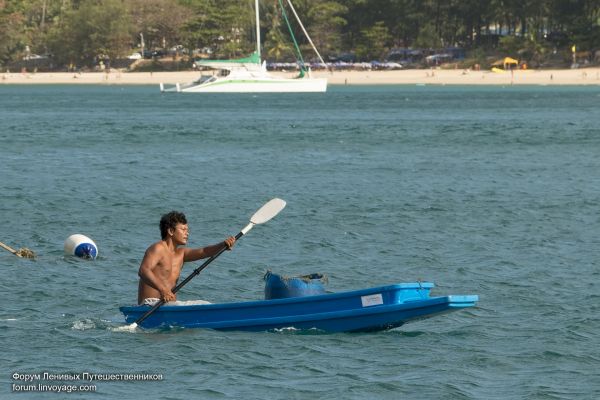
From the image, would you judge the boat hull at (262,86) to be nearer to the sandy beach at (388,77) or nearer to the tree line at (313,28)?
the sandy beach at (388,77)

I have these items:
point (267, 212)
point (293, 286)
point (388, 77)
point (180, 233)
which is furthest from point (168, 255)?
point (388, 77)

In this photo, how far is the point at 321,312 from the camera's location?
1838 centimetres

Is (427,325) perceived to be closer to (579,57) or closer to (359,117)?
(359,117)

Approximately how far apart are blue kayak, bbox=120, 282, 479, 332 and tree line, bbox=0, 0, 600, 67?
130349 mm

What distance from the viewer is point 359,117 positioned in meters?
86.4

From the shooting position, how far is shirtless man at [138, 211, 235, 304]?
18.1 m

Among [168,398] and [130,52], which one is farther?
[130,52]

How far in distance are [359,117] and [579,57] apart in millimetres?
67009

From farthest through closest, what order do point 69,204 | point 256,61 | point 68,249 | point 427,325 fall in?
point 256,61
point 69,204
point 68,249
point 427,325

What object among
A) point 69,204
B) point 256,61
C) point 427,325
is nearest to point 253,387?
point 427,325

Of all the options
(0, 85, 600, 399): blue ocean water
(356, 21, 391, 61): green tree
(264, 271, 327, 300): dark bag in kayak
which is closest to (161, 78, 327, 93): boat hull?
(356, 21, 391, 61): green tree

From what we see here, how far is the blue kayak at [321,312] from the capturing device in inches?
706

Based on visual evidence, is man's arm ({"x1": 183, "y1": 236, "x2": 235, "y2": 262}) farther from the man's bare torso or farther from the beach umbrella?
the beach umbrella

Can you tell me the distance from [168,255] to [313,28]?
147 metres
